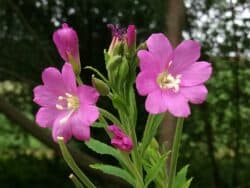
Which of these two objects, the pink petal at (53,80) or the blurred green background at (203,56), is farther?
the blurred green background at (203,56)

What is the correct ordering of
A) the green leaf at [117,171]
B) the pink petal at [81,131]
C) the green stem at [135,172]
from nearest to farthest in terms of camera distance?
the pink petal at [81,131] < the green stem at [135,172] < the green leaf at [117,171]

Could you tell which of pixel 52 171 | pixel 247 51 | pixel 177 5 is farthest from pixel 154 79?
pixel 52 171

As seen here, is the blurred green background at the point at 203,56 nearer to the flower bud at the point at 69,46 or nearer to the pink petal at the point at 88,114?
the flower bud at the point at 69,46

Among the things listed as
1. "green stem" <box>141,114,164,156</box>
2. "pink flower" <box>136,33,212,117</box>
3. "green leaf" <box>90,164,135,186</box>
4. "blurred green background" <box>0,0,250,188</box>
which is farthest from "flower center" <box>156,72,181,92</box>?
"blurred green background" <box>0,0,250,188</box>

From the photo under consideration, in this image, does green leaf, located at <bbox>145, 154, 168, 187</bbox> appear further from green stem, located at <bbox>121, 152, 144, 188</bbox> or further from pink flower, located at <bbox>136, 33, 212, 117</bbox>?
pink flower, located at <bbox>136, 33, 212, 117</bbox>

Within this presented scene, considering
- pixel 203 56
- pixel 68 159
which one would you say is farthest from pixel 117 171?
pixel 203 56

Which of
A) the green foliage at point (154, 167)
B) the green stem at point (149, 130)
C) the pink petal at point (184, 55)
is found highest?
the pink petal at point (184, 55)

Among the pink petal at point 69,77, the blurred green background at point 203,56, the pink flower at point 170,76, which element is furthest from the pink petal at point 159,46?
the blurred green background at point 203,56

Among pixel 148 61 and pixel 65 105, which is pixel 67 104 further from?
pixel 148 61
